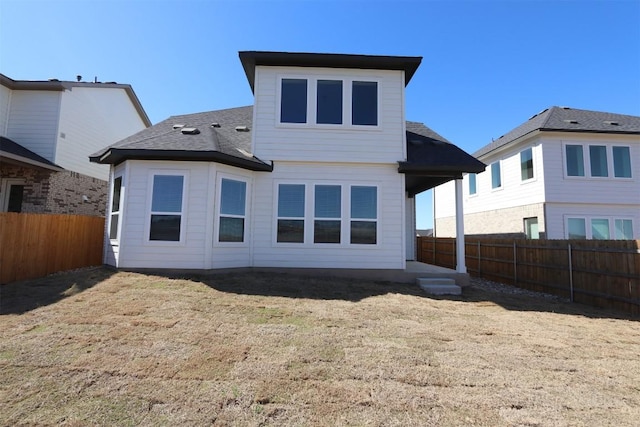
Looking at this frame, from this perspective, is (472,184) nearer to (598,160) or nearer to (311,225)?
(598,160)

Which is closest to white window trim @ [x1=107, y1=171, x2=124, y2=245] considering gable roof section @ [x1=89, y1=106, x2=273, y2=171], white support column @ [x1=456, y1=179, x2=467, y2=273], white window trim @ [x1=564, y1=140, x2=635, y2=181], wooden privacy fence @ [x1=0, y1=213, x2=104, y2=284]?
Result: gable roof section @ [x1=89, y1=106, x2=273, y2=171]

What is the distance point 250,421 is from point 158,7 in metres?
11.1

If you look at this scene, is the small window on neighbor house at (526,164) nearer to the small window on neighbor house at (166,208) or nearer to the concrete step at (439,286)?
the concrete step at (439,286)

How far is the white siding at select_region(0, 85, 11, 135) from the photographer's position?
1112 centimetres

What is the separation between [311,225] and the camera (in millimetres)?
8445

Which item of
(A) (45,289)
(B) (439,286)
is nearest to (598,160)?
(B) (439,286)

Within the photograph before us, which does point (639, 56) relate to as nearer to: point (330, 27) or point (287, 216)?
point (330, 27)

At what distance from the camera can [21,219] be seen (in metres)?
7.30

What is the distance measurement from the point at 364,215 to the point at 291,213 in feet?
6.87

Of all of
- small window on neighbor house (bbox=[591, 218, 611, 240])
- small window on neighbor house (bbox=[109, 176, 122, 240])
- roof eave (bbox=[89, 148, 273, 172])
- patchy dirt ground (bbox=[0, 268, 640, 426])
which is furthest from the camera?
small window on neighbor house (bbox=[591, 218, 611, 240])

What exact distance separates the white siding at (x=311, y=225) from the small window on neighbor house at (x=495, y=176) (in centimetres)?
934

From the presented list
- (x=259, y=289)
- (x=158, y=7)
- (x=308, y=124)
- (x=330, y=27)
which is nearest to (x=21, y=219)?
(x=259, y=289)

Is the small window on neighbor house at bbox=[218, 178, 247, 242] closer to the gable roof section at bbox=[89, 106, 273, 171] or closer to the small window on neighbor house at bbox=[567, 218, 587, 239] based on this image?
the gable roof section at bbox=[89, 106, 273, 171]

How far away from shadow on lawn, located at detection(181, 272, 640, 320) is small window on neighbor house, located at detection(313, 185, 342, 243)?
46.2 inches
